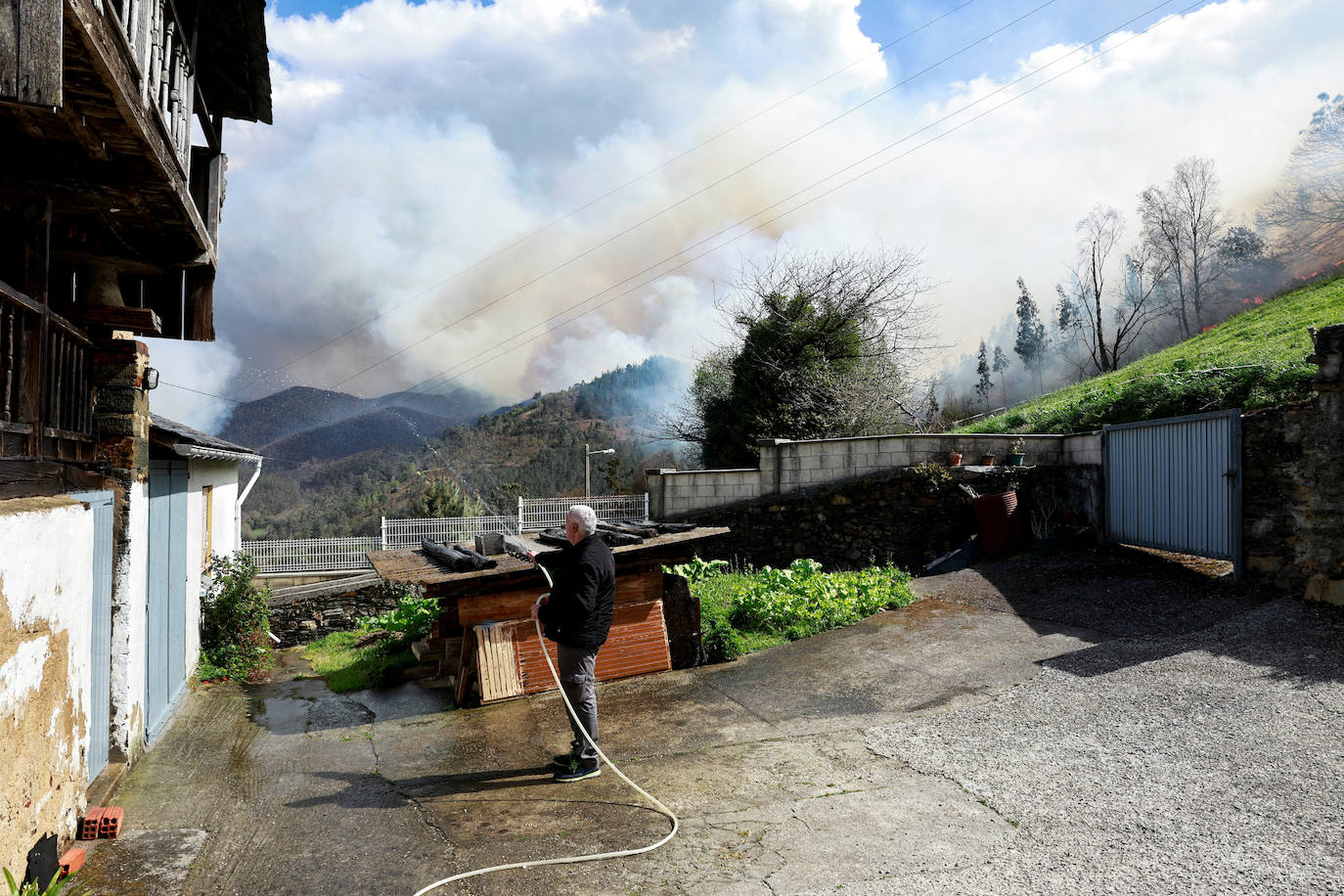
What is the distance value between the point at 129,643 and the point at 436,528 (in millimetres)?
12760

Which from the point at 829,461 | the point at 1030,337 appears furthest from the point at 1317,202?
the point at 829,461

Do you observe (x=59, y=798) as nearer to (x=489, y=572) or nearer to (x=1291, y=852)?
(x=489, y=572)

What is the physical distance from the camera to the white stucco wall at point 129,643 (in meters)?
5.27

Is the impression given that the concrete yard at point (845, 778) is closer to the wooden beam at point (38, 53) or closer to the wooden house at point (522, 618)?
the wooden house at point (522, 618)

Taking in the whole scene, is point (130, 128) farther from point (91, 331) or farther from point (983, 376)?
point (983, 376)

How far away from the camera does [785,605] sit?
863 cm

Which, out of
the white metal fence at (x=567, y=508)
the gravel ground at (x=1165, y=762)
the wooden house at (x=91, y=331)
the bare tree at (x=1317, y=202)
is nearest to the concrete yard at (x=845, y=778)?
the gravel ground at (x=1165, y=762)

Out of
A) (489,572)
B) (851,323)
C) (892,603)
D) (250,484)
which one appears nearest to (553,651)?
(489,572)

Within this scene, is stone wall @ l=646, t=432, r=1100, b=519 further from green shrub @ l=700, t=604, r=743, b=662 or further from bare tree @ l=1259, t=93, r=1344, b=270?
bare tree @ l=1259, t=93, r=1344, b=270

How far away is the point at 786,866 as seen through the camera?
12.0 ft

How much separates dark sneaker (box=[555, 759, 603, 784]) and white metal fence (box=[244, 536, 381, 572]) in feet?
43.5

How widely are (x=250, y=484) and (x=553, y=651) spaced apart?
33.5ft

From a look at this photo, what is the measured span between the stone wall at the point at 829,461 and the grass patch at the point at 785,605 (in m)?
3.36

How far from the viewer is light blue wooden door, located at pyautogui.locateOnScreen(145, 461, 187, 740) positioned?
6.20m
